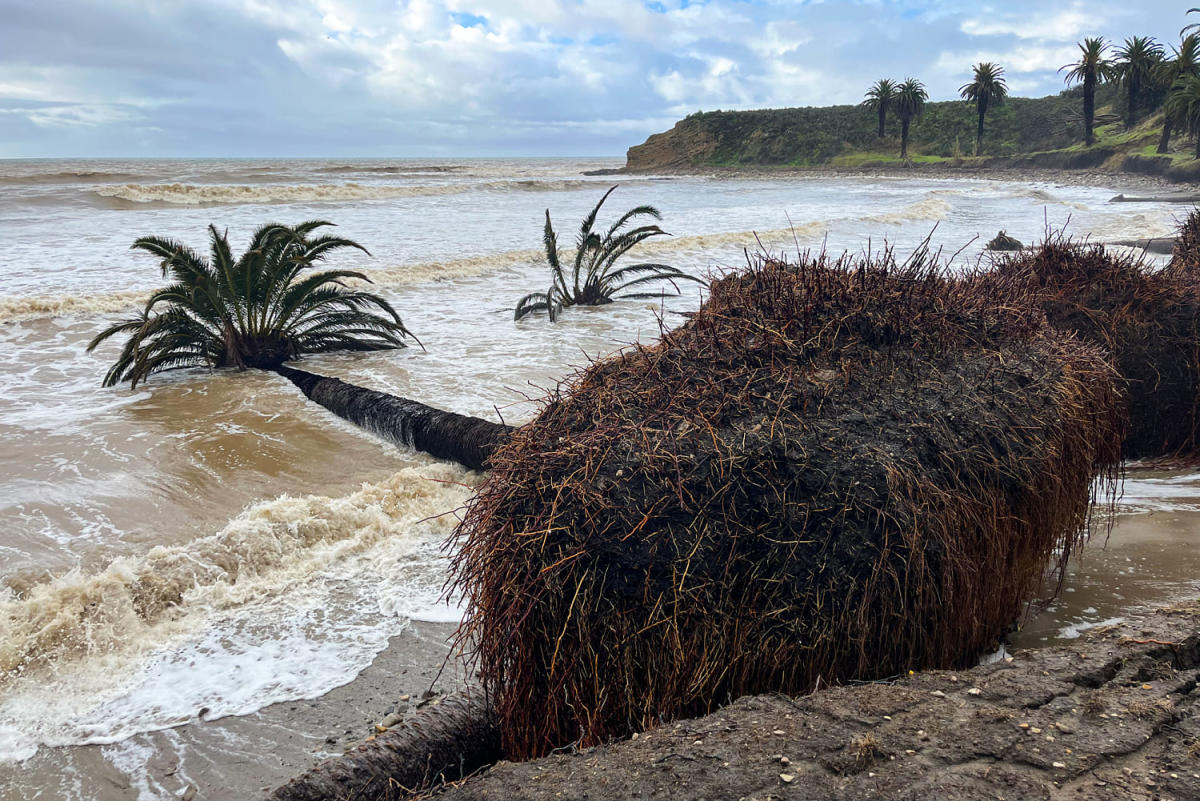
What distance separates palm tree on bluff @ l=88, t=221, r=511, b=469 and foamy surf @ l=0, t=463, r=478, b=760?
9.03 ft

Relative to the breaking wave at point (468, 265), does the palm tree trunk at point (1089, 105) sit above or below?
above

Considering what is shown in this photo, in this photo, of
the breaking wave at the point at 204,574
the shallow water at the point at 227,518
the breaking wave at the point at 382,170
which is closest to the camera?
the shallow water at the point at 227,518

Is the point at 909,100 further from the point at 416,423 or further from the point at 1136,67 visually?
the point at 416,423

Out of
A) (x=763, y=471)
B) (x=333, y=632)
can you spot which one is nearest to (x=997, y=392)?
(x=763, y=471)

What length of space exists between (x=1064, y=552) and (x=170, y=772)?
13.9 feet

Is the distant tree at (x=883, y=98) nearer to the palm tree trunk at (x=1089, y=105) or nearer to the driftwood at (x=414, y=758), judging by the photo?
the palm tree trunk at (x=1089, y=105)

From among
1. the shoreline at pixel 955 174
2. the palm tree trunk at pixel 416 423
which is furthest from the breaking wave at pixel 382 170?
the palm tree trunk at pixel 416 423

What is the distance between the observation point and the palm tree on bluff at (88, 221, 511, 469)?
968 centimetres

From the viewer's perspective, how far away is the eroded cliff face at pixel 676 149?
101m

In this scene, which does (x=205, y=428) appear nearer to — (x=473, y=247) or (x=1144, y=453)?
(x=1144, y=453)

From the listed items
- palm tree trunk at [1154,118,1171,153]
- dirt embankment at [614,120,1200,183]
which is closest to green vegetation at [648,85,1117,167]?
dirt embankment at [614,120,1200,183]

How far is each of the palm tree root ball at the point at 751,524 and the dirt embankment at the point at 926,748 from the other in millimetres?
209

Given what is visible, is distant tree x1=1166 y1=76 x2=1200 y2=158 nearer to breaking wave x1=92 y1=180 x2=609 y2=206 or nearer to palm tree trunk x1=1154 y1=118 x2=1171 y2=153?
palm tree trunk x1=1154 y1=118 x2=1171 y2=153

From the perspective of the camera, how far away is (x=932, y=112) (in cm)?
9144
